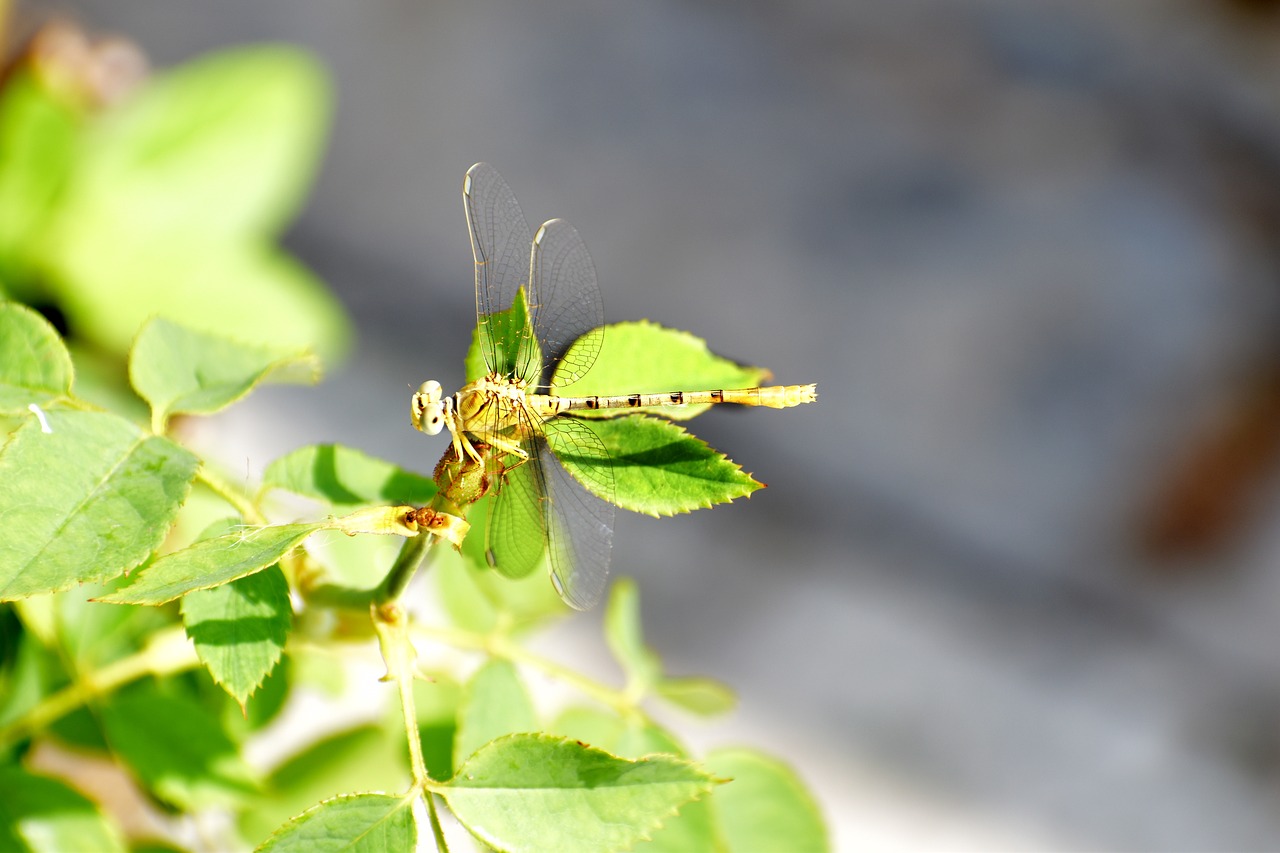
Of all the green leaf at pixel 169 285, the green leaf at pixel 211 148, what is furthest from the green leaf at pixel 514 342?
the green leaf at pixel 211 148

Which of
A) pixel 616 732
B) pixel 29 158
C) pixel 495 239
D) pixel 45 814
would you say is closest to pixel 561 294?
pixel 495 239

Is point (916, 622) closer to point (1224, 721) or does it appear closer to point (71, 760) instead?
point (1224, 721)

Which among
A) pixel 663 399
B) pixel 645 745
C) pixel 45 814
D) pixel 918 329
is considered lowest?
pixel 45 814

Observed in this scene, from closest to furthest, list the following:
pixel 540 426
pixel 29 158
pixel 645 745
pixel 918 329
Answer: pixel 540 426
pixel 645 745
pixel 29 158
pixel 918 329

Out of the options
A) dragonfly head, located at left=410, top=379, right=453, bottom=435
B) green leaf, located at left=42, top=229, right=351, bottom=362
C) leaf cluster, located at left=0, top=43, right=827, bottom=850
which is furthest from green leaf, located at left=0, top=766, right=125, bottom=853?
green leaf, located at left=42, top=229, right=351, bottom=362

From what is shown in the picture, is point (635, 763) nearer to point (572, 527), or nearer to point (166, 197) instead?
point (572, 527)

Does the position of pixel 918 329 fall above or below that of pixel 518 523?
above

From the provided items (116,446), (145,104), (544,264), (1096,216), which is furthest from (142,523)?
(1096,216)

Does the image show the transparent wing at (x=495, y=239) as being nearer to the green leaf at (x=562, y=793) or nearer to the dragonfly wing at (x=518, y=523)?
the dragonfly wing at (x=518, y=523)
